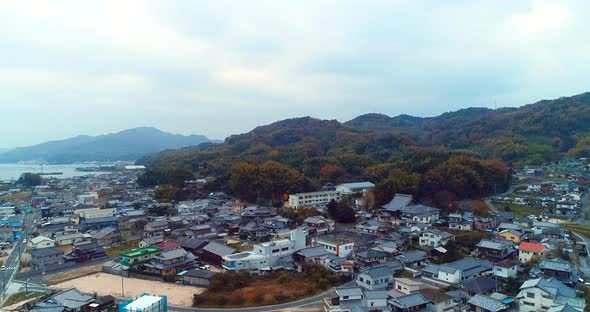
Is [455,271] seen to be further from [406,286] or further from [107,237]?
[107,237]

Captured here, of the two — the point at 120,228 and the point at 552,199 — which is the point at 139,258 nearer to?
the point at 120,228

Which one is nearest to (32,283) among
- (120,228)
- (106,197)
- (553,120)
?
(120,228)

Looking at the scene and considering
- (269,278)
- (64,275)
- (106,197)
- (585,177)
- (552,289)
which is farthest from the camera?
(106,197)

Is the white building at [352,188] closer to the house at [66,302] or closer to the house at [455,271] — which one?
the house at [455,271]

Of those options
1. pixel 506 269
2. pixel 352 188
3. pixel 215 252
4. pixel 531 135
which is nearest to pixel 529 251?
pixel 506 269

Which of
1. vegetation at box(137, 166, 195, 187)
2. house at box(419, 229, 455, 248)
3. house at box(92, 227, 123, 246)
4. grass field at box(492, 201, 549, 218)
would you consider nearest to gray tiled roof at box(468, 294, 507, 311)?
house at box(419, 229, 455, 248)

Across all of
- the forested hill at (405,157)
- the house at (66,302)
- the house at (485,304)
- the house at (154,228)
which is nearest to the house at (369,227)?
the forested hill at (405,157)
